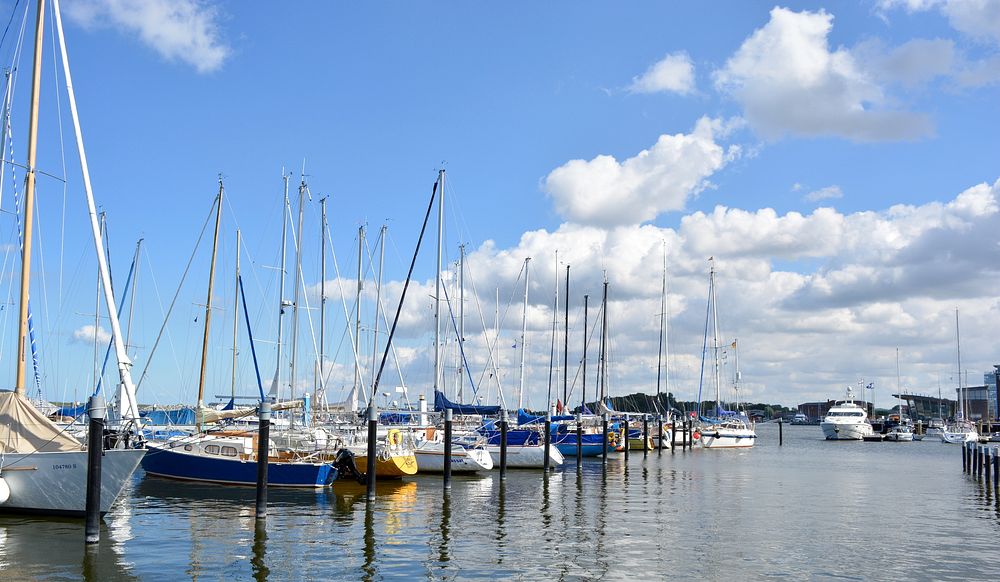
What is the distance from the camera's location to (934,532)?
2841cm

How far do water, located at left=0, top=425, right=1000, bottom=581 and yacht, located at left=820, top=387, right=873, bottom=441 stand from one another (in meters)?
80.2

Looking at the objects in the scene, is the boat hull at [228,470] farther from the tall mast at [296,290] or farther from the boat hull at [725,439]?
the boat hull at [725,439]

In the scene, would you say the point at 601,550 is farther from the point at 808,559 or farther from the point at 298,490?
the point at 298,490

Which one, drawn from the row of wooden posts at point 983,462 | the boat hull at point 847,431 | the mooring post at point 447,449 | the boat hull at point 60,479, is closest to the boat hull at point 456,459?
the mooring post at point 447,449

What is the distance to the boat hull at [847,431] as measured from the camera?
11919cm

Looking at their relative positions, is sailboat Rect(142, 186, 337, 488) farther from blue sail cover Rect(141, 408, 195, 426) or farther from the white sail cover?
blue sail cover Rect(141, 408, 195, 426)

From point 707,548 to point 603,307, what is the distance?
5928 cm

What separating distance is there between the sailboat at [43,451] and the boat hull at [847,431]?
110886mm

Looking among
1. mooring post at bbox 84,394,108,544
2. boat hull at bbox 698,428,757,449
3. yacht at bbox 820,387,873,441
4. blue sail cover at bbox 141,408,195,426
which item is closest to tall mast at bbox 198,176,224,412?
blue sail cover at bbox 141,408,195,426

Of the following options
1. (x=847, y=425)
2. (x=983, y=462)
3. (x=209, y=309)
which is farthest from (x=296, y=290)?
(x=847, y=425)

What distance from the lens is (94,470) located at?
2122 centimetres

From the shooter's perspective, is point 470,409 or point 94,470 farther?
point 470,409

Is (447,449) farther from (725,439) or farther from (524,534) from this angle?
(725,439)

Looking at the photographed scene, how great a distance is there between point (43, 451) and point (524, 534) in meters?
13.9
